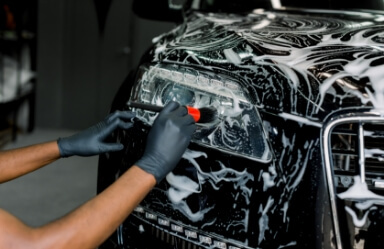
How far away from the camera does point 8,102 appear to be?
5.43 m

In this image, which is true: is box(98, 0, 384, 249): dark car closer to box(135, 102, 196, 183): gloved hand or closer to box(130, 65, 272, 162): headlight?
box(130, 65, 272, 162): headlight

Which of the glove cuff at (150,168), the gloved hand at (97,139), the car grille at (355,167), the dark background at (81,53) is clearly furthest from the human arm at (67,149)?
the dark background at (81,53)

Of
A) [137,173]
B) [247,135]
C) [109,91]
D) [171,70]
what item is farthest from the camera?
[109,91]

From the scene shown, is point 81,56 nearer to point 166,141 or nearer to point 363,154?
point 166,141

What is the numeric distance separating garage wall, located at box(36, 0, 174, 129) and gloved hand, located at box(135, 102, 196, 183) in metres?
4.71

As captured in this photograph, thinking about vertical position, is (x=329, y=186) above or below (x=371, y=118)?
below

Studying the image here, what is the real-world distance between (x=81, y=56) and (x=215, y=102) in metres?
4.73

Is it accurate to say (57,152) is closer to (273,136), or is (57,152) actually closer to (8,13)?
(273,136)

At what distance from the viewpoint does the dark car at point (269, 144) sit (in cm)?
158

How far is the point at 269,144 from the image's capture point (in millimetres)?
1643

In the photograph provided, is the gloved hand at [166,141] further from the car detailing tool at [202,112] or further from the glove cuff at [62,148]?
the glove cuff at [62,148]

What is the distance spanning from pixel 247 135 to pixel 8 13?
Answer: 429 centimetres

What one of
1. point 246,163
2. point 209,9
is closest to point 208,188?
point 246,163

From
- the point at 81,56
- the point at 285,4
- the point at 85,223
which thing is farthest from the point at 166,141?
the point at 81,56
